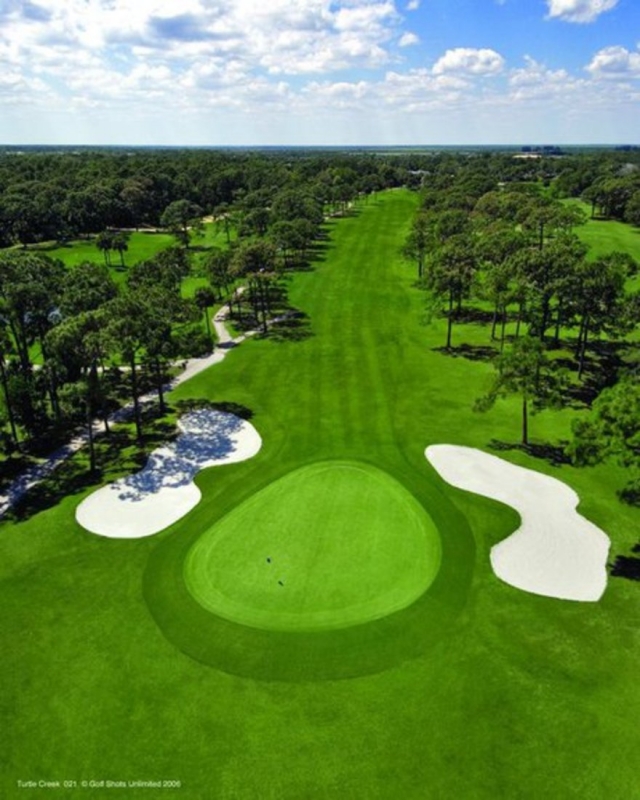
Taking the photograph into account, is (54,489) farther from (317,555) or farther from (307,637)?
(307,637)

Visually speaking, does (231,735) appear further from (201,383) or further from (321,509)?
(201,383)

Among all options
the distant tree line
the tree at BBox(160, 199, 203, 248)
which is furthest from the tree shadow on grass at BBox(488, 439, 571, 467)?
the tree at BBox(160, 199, 203, 248)

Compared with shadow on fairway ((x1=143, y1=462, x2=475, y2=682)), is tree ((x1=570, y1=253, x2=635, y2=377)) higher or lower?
higher

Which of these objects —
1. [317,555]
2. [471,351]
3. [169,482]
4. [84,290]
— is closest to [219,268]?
[84,290]

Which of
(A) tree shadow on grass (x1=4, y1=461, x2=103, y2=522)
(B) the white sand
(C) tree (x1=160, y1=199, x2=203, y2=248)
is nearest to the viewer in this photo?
(B) the white sand

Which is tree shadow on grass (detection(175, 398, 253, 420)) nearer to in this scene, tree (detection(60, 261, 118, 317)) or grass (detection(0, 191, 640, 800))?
tree (detection(60, 261, 118, 317))

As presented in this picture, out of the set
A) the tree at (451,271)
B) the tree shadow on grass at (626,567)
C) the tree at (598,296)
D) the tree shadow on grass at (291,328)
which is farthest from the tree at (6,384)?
the tree at (598,296)

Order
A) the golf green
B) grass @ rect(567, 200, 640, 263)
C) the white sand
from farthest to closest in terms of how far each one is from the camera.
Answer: grass @ rect(567, 200, 640, 263) < the white sand < the golf green
